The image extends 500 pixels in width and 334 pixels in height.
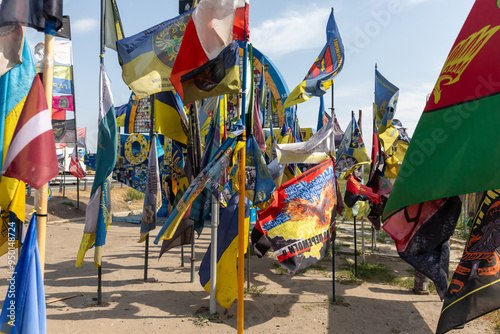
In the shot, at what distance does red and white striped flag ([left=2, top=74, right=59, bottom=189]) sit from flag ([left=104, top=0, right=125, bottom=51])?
12.2 feet

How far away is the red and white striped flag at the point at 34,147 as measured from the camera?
10.6 feet

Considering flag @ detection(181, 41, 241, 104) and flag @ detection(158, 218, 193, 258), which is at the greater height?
flag @ detection(181, 41, 241, 104)

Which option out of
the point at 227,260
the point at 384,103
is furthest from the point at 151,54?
the point at 384,103

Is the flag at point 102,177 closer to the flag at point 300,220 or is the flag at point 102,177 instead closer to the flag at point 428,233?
the flag at point 300,220

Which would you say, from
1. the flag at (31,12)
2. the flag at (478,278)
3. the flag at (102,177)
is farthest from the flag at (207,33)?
the flag at (478,278)

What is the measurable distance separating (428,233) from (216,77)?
3.11m

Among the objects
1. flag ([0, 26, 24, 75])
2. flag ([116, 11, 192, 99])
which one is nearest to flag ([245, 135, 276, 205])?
flag ([116, 11, 192, 99])

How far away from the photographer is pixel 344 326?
6.58m

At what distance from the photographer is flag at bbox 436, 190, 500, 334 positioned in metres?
2.66

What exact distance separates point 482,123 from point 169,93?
622cm

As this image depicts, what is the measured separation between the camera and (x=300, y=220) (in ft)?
20.3

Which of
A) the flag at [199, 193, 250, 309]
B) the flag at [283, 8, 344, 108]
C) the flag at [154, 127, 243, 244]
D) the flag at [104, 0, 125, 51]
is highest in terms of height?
the flag at [104, 0, 125, 51]

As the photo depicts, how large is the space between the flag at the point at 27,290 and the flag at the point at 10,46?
5.25 ft

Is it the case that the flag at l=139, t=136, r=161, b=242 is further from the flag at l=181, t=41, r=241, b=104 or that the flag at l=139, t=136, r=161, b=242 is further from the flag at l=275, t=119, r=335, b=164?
the flag at l=181, t=41, r=241, b=104
